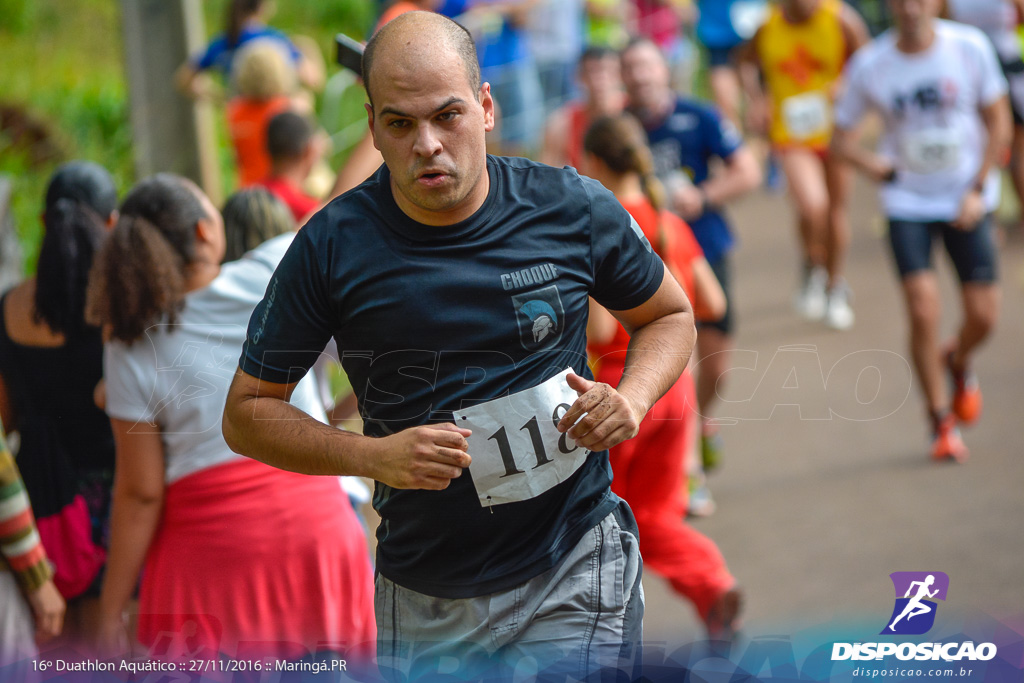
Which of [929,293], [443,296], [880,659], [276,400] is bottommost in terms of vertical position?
[880,659]

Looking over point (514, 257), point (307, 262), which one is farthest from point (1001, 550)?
point (307, 262)

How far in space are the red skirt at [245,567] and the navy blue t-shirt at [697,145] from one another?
3438 millimetres

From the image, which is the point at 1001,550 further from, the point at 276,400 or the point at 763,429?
the point at 276,400

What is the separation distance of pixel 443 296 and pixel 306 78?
6860 millimetres

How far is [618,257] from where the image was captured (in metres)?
2.51

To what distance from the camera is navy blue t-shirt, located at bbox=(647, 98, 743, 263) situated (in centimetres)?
605

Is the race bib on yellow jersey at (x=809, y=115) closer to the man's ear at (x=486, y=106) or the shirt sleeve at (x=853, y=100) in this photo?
the shirt sleeve at (x=853, y=100)

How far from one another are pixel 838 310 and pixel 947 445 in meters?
2.62

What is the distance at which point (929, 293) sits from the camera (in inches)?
235

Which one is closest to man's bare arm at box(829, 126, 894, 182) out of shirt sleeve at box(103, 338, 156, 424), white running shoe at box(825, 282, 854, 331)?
white running shoe at box(825, 282, 854, 331)

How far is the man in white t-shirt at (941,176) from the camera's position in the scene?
602cm

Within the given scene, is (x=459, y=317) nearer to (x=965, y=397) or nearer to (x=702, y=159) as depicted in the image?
(x=702, y=159)

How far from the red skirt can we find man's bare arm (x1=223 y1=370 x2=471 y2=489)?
74 cm

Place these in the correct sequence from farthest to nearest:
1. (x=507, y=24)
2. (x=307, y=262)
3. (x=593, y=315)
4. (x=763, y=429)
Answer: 1. (x=507, y=24)
2. (x=763, y=429)
3. (x=593, y=315)
4. (x=307, y=262)
